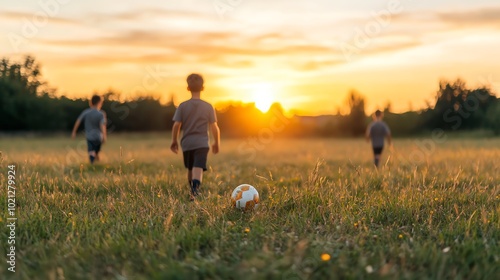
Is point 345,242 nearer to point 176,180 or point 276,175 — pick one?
point 176,180

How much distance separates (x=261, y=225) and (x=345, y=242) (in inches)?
41.1

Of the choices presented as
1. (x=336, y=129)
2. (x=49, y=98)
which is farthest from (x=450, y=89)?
(x=49, y=98)

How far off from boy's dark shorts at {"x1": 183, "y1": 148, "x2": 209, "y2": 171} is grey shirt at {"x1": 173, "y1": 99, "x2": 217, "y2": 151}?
0.08m

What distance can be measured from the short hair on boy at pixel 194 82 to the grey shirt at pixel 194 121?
23 centimetres

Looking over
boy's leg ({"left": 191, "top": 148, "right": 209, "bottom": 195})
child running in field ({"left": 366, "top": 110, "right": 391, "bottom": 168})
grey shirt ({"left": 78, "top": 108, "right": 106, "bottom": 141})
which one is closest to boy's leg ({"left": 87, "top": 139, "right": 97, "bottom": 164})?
grey shirt ({"left": 78, "top": 108, "right": 106, "bottom": 141})

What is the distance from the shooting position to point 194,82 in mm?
7680

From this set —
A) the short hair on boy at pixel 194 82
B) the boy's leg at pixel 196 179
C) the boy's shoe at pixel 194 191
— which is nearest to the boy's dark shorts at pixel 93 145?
the short hair on boy at pixel 194 82

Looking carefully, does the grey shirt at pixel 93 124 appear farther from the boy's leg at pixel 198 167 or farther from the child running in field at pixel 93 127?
the boy's leg at pixel 198 167

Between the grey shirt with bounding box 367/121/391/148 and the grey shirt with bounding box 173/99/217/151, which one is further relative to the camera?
the grey shirt with bounding box 367/121/391/148

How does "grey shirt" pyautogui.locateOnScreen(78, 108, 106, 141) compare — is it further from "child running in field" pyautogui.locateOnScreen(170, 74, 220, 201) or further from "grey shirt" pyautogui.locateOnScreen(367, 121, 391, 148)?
"grey shirt" pyautogui.locateOnScreen(367, 121, 391, 148)

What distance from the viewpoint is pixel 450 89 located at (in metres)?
56.1

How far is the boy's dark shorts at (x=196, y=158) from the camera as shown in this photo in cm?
757

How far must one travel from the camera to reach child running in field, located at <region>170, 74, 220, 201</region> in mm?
7582

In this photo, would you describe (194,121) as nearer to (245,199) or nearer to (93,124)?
(245,199)
